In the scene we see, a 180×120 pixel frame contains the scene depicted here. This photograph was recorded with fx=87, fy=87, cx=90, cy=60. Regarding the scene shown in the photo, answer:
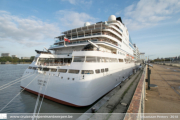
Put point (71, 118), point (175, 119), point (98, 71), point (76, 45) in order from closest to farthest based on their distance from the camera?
point (175, 119) → point (71, 118) → point (98, 71) → point (76, 45)

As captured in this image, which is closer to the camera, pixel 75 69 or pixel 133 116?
pixel 133 116

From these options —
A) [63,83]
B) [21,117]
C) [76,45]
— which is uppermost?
[76,45]

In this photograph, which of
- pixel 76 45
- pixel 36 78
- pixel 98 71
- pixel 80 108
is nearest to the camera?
pixel 80 108

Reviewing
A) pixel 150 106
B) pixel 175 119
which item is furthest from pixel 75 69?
pixel 175 119

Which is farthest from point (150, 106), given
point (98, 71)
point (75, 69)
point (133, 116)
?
point (75, 69)

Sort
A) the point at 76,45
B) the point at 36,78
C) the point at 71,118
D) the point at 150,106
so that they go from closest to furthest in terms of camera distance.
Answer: the point at 150,106 → the point at 71,118 → the point at 36,78 → the point at 76,45

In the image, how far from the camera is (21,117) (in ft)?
26.2

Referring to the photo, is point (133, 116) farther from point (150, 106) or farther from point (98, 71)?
point (98, 71)

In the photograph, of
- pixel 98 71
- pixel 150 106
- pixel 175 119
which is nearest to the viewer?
pixel 175 119

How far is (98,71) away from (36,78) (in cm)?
830

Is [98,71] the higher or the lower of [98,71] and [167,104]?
the higher

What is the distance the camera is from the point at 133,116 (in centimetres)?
328

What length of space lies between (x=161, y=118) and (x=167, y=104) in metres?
2.27

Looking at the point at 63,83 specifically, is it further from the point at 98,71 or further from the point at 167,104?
the point at 167,104
